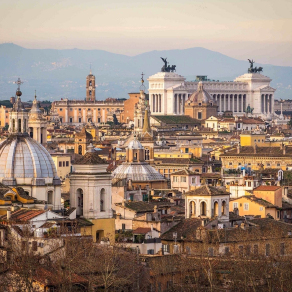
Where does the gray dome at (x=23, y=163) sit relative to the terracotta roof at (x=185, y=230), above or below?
above

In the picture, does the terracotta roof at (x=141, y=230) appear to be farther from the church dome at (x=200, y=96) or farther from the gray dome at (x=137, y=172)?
the church dome at (x=200, y=96)

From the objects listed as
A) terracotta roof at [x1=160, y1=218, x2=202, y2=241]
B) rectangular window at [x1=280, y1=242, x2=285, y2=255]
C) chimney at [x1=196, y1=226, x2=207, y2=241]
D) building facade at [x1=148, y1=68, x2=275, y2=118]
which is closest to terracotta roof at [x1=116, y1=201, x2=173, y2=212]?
terracotta roof at [x1=160, y1=218, x2=202, y2=241]

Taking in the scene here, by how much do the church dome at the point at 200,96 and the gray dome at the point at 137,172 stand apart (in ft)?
302

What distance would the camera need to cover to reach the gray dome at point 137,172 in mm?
64438

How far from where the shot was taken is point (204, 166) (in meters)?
85.8

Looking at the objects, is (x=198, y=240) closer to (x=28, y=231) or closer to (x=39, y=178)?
(x=39, y=178)

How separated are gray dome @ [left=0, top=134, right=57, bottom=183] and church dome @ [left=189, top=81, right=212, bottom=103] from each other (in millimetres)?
115504

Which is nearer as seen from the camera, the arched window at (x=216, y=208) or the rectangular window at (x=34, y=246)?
the rectangular window at (x=34, y=246)

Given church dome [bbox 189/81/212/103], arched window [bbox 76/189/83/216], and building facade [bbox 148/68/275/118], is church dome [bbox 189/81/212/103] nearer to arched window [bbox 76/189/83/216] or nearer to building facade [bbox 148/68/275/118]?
building facade [bbox 148/68/275/118]

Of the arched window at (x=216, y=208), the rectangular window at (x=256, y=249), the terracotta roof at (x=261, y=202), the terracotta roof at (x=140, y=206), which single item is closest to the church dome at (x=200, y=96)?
the terracotta roof at (x=261, y=202)

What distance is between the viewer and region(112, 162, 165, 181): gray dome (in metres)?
64.4

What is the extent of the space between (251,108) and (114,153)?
84.5 meters

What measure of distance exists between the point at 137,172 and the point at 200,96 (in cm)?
9670

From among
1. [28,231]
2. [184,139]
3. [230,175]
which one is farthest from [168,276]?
[184,139]
